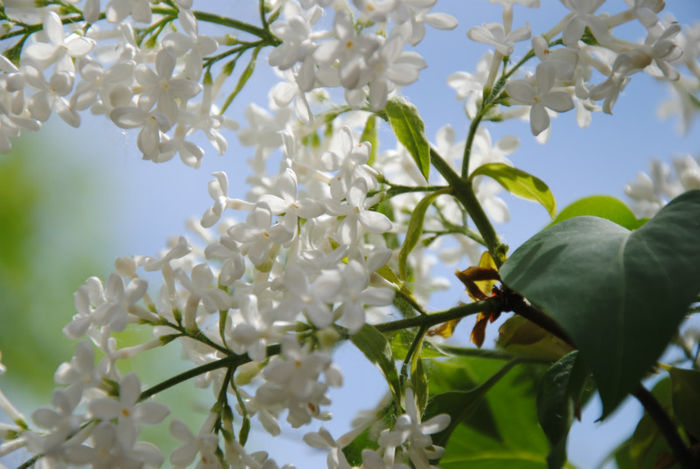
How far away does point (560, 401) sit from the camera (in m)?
0.44

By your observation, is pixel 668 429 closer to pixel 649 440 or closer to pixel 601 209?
pixel 649 440

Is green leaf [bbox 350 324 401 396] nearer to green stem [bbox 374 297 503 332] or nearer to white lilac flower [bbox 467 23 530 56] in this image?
green stem [bbox 374 297 503 332]

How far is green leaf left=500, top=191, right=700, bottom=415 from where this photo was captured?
316 mm

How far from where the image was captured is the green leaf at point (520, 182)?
0.55 meters

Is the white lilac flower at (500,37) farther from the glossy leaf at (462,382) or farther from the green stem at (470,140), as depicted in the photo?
the glossy leaf at (462,382)

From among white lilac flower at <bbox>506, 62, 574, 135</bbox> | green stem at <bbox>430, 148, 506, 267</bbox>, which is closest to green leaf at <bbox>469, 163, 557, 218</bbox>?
green stem at <bbox>430, 148, 506, 267</bbox>

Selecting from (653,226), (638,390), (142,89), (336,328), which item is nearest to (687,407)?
(638,390)

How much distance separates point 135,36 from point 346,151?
0.65 feet

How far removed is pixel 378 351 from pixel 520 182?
8.5 inches

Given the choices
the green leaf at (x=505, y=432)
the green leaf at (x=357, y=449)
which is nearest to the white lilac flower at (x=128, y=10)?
the green leaf at (x=357, y=449)

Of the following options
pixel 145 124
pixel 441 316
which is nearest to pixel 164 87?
pixel 145 124

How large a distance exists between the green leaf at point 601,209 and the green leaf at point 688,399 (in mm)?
169

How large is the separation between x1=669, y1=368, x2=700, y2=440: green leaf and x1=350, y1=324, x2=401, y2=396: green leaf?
24cm

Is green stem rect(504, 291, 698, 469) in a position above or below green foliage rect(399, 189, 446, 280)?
below
